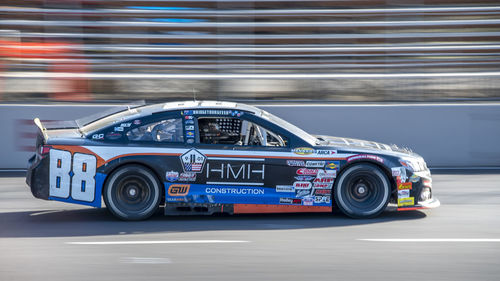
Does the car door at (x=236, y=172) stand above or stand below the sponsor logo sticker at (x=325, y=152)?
below

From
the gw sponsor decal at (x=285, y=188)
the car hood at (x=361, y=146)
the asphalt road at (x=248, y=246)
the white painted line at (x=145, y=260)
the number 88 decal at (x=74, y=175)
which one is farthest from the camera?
the car hood at (x=361, y=146)

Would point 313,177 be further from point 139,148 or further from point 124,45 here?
point 124,45

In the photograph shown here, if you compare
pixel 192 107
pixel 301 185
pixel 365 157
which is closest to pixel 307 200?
pixel 301 185

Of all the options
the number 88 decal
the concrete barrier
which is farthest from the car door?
the concrete barrier

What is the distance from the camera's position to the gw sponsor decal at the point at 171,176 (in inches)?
265

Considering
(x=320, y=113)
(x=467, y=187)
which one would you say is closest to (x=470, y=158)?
(x=467, y=187)

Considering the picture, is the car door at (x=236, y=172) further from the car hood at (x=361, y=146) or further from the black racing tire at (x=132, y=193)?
the car hood at (x=361, y=146)

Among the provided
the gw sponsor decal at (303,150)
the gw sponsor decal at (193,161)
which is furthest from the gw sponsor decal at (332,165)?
the gw sponsor decal at (193,161)

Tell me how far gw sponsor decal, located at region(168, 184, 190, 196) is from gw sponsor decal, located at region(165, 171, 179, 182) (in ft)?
0.23

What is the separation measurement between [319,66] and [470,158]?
3.31 metres

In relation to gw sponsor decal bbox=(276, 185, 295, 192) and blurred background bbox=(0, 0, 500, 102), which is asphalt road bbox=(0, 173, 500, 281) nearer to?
gw sponsor decal bbox=(276, 185, 295, 192)

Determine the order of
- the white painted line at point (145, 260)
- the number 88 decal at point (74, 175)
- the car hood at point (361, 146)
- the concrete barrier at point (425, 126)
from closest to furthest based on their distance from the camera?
1. the white painted line at point (145, 260)
2. the number 88 decal at point (74, 175)
3. the car hood at point (361, 146)
4. the concrete barrier at point (425, 126)

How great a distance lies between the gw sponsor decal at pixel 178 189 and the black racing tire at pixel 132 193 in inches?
5.6

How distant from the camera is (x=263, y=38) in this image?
39.2 ft
